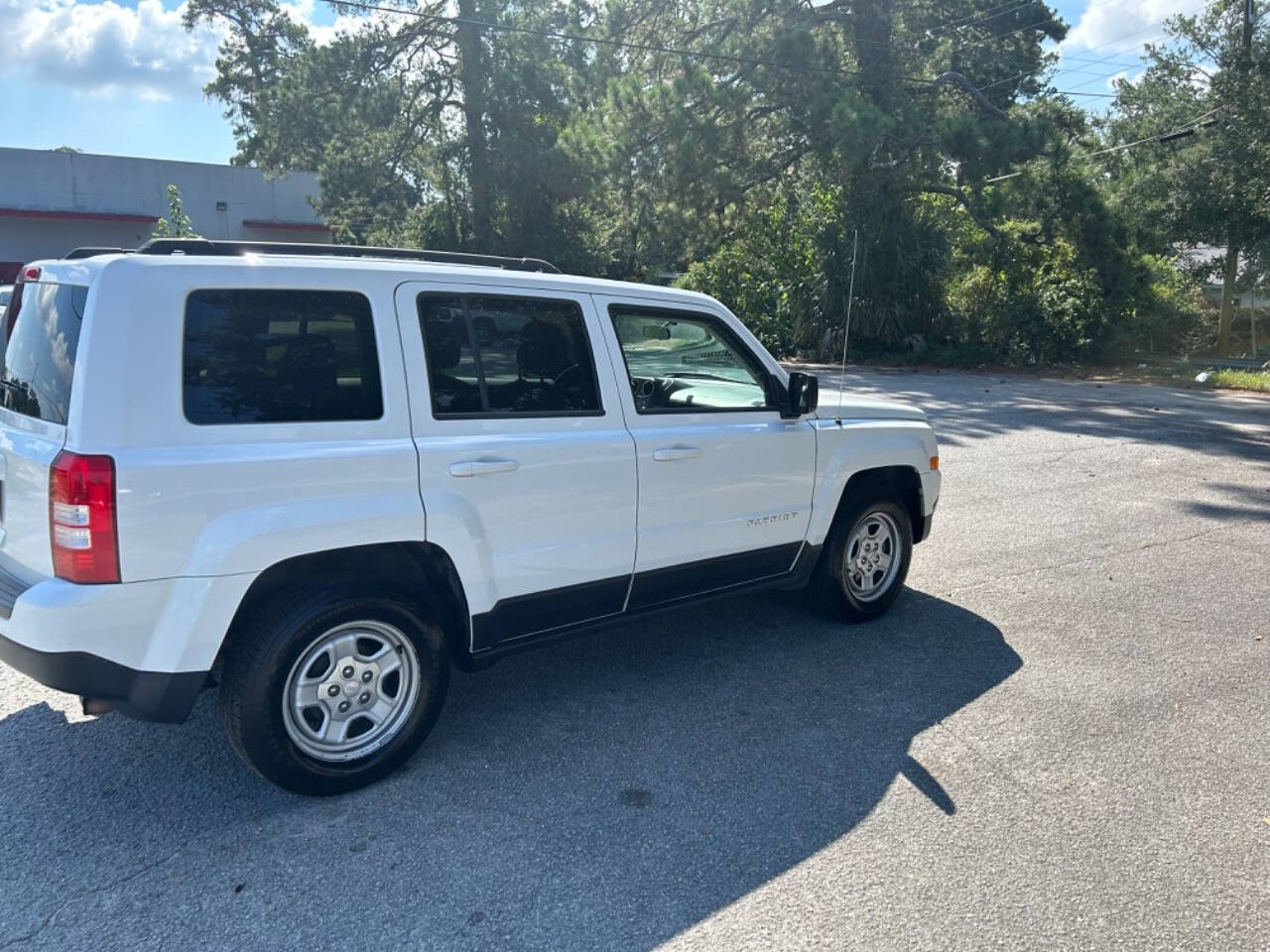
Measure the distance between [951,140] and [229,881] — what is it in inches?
788

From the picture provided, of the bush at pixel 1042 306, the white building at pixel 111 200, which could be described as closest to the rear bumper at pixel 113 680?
the bush at pixel 1042 306

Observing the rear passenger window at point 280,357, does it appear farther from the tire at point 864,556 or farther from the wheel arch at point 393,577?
the tire at point 864,556

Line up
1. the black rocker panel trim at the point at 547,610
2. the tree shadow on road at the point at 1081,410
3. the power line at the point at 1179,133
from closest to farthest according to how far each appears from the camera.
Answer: the black rocker panel trim at the point at 547,610 < the tree shadow on road at the point at 1081,410 < the power line at the point at 1179,133

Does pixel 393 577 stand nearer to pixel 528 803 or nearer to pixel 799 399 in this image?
pixel 528 803

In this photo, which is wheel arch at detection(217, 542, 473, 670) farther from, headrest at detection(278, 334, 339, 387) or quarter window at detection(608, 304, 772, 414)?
quarter window at detection(608, 304, 772, 414)

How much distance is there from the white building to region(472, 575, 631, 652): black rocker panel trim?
3026 cm

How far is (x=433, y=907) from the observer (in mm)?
3002

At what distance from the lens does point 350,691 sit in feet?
12.1

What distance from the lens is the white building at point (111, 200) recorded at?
105 feet

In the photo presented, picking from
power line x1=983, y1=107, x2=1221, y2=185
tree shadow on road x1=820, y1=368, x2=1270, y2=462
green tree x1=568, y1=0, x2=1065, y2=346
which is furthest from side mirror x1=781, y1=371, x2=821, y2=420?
power line x1=983, y1=107, x2=1221, y2=185

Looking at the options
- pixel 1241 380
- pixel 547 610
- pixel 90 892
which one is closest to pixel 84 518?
pixel 90 892

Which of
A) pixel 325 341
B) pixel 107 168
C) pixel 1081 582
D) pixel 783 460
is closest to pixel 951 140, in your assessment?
pixel 1081 582

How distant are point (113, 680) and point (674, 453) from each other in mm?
2354

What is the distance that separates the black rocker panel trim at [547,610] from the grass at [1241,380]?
57.1ft
